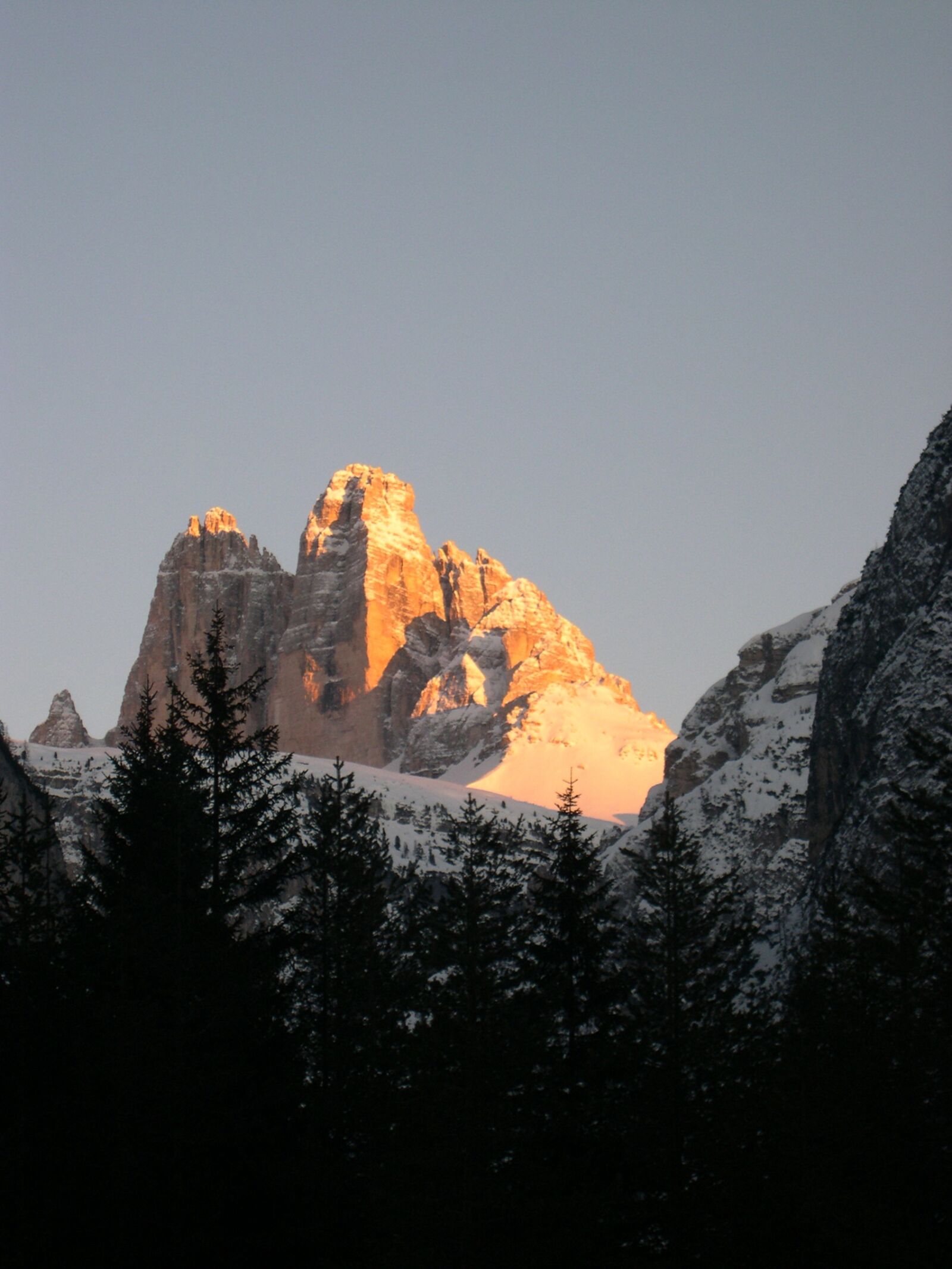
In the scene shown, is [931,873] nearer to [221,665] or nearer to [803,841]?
[221,665]

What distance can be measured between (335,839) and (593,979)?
999cm

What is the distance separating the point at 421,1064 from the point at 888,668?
2038 inches

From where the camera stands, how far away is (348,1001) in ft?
138

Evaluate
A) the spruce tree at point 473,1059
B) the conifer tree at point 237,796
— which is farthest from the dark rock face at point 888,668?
the conifer tree at point 237,796

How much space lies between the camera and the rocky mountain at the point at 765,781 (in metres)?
142

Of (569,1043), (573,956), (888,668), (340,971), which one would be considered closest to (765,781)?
(888,668)

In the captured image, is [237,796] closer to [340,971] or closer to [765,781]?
[340,971]

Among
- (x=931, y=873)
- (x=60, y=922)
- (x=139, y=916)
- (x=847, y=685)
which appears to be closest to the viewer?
(x=139, y=916)

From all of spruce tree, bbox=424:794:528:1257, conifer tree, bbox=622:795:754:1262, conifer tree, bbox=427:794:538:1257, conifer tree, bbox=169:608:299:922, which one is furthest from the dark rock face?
conifer tree, bbox=169:608:299:922

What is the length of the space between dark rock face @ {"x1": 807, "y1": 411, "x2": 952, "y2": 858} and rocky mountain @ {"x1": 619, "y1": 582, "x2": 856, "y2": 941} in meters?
23.0

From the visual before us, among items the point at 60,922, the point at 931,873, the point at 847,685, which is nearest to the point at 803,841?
the point at 847,685

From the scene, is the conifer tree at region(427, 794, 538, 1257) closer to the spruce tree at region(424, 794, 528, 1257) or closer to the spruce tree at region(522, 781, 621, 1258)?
the spruce tree at region(424, 794, 528, 1257)

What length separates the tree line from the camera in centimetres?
2852

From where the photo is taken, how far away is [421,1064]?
3209cm
